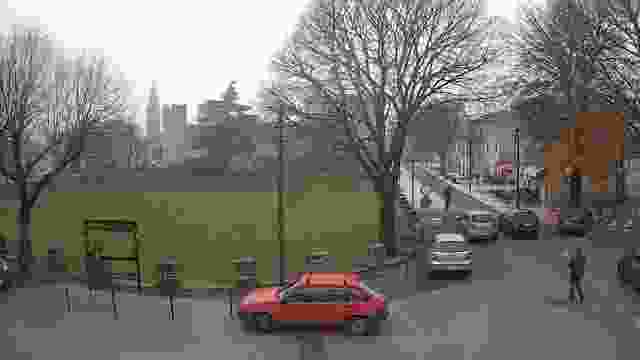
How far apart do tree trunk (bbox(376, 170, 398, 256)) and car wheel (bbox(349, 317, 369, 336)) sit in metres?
11.0

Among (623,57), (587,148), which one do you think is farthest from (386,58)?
(587,148)

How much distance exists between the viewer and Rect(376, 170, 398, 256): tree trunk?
28.0m

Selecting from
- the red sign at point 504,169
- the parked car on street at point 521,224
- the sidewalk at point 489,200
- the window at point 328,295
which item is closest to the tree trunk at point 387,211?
the parked car on street at point 521,224

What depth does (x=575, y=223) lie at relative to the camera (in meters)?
31.8

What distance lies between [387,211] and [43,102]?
513 inches

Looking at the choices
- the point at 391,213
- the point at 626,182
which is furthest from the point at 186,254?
the point at 626,182

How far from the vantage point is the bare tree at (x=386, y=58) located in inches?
1096

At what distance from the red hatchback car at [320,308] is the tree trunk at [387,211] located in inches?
421

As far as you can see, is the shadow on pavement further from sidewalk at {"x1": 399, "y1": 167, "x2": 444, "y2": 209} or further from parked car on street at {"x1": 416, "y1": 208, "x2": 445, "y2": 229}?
sidewalk at {"x1": 399, "y1": 167, "x2": 444, "y2": 209}

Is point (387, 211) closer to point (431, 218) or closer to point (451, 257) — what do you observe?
point (451, 257)

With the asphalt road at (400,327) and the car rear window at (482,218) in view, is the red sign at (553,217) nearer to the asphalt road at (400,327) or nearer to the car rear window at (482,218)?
the car rear window at (482,218)

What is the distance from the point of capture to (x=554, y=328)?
17.2m

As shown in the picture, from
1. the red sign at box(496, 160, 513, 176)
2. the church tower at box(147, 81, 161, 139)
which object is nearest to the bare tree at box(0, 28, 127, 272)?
the red sign at box(496, 160, 513, 176)

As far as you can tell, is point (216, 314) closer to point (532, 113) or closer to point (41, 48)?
point (41, 48)
